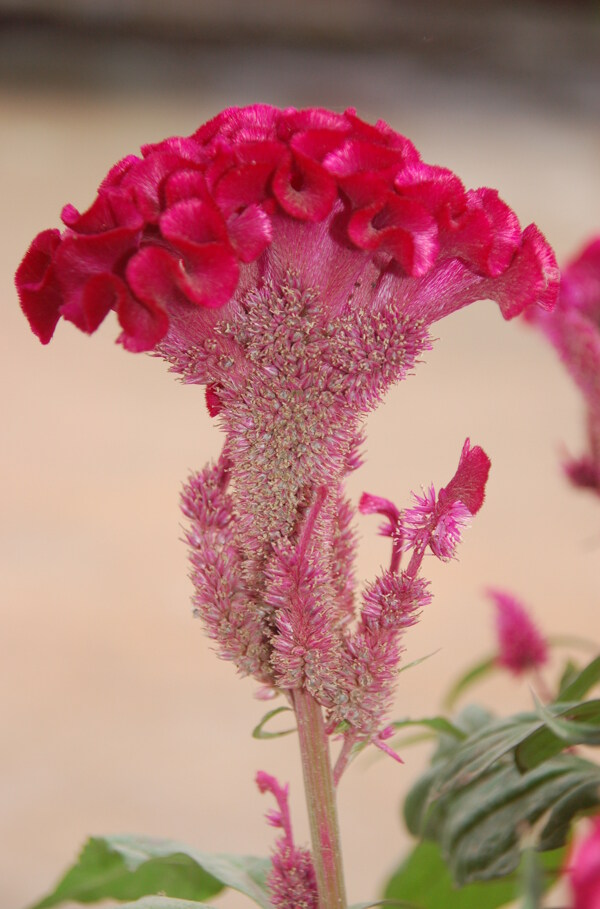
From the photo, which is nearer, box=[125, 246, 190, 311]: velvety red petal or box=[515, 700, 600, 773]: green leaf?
box=[125, 246, 190, 311]: velvety red petal

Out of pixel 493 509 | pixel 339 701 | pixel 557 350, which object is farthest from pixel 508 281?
pixel 493 509

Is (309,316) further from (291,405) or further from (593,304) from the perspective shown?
(593,304)

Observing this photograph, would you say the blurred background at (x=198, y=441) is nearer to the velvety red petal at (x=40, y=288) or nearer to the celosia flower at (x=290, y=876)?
the celosia flower at (x=290, y=876)

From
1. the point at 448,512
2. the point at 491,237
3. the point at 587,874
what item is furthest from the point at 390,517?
the point at 587,874

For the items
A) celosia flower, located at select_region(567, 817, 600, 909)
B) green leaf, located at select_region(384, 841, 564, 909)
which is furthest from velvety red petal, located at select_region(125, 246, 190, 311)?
green leaf, located at select_region(384, 841, 564, 909)

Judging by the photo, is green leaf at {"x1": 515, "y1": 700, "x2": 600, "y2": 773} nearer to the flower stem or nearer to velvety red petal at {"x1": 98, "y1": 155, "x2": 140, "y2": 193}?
the flower stem

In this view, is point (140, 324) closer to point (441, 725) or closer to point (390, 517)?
point (390, 517)

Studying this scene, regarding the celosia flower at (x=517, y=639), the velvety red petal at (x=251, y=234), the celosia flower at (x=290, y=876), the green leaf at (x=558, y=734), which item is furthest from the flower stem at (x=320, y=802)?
the celosia flower at (x=517, y=639)
